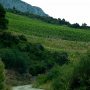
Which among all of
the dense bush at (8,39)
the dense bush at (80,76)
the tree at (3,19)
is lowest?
the dense bush at (8,39)

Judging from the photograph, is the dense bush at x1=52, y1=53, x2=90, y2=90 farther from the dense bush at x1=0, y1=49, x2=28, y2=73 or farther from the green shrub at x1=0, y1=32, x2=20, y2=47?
the green shrub at x1=0, y1=32, x2=20, y2=47

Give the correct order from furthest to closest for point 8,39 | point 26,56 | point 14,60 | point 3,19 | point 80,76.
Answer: point 3,19
point 8,39
point 26,56
point 14,60
point 80,76

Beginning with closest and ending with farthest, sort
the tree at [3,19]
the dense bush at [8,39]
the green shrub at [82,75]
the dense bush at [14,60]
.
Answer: the green shrub at [82,75] → the dense bush at [14,60] → the dense bush at [8,39] → the tree at [3,19]

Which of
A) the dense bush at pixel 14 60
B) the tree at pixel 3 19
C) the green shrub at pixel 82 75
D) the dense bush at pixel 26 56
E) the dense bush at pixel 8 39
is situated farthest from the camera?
the tree at pixel 3 19

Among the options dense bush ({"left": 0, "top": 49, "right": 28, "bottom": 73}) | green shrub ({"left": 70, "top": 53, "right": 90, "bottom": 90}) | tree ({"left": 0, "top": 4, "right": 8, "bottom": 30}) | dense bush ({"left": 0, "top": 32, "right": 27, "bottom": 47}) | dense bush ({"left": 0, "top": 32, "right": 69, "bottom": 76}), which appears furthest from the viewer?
tree ({"left": 0, "top": 4, "right": 8, "bottom": 30})

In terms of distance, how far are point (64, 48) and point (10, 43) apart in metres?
26.2

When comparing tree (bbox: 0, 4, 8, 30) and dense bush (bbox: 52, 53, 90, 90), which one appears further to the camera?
tree (bbox: 0, 4, 8, 30)

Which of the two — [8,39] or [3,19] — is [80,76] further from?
[3,19]

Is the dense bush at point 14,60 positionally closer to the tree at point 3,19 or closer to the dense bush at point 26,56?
the dense bush at point 26,56

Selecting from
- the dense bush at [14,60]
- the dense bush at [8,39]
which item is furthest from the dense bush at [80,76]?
the dense bush at [8,39]

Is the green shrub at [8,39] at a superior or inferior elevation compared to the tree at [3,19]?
inferior

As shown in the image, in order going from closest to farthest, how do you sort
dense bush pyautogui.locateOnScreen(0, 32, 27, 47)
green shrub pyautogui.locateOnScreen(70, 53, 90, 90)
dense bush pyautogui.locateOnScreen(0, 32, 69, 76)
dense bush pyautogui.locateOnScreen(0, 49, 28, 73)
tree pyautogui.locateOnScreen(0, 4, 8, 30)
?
green shrub pyautogui.locateOnScreen(70, 53, 90, 90)
dense bush pyautogui.locateOnScreen(0, 49, 28, 73)
dense bush pyautogui.locateOnScreen(0, 32, 69, 76)
dense bush pyautogui.locateOnScreen(0, 32, 27, 47)
tree pyautogui.locateOnScreen(0, 4, 8, 30)

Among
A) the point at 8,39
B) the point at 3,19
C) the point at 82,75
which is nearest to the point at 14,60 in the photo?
the point at 8,39

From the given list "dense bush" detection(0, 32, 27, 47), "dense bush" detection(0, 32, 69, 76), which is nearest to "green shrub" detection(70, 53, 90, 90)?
"dense bush" detection(0, 32, 69, 76)
